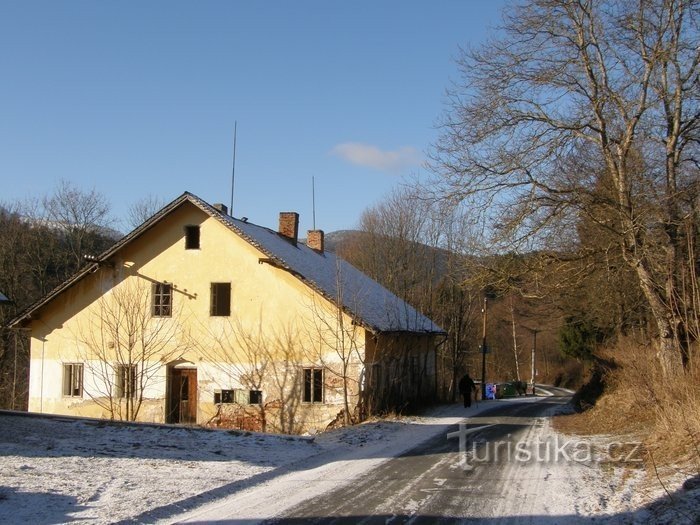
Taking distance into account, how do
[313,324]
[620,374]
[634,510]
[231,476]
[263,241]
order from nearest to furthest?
[634,510]
[231,476]
[620,374]
[313,324]
[263,241]

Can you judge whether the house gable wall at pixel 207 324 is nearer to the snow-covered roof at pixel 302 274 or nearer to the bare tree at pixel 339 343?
the bare tree at pixel 339 343

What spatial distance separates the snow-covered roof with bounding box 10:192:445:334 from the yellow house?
0.08m

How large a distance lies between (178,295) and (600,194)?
49.0ft

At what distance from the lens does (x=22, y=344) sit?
4106 cm

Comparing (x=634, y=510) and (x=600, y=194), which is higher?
(x=600, y=194)

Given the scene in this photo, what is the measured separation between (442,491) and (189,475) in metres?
4.04

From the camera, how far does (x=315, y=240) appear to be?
3600 centimetres

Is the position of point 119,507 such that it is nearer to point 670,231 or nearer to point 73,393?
point 670,231

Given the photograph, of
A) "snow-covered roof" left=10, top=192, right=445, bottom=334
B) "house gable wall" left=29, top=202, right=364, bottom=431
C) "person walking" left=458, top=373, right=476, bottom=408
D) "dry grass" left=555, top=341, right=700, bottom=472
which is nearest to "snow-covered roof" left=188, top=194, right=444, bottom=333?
"snow-covered roof" left=10, top=192, right=445, bottom=334

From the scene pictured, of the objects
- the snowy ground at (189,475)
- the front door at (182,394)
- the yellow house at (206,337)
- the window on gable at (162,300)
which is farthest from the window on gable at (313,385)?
the snowy ground at (189,475)

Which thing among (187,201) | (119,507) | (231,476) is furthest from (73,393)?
(119,507)

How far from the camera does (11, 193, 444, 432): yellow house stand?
23438 mm

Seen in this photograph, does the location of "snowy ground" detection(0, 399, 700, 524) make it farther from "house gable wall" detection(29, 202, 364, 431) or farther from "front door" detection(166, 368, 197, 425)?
"front door" detection(166, 368, 197, 425)

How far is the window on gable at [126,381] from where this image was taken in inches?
968
